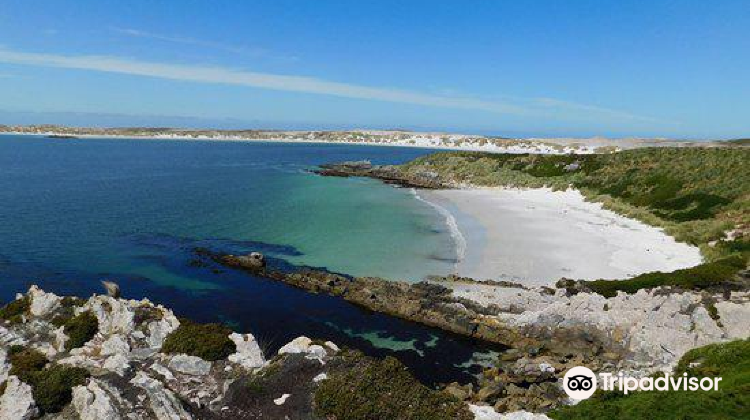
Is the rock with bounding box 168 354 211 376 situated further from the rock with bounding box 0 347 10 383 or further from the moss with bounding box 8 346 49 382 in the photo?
the rock with bounding box 0 347 10 383

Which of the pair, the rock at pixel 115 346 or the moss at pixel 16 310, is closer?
the rock at pixel 115 346

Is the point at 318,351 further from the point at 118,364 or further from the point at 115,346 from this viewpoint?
the point at 115,346

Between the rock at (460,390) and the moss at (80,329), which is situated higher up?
the moss at (80,329)

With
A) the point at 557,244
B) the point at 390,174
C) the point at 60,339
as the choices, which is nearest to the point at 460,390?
the point at 60,339

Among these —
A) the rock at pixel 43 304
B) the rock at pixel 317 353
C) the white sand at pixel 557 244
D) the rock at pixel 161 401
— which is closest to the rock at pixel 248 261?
the rock at pixel 43 304

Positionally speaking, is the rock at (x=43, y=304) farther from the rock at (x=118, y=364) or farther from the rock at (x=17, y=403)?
the rock at (x=17, y=403)

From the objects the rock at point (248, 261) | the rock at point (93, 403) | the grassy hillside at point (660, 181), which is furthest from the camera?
the grassy hillside at point (660, 181)

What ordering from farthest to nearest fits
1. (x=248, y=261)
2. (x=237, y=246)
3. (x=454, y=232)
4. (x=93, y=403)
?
(x=454, y=232)
(x=237, y=246)
(x=248, y=261)
(x=93, y=403)
